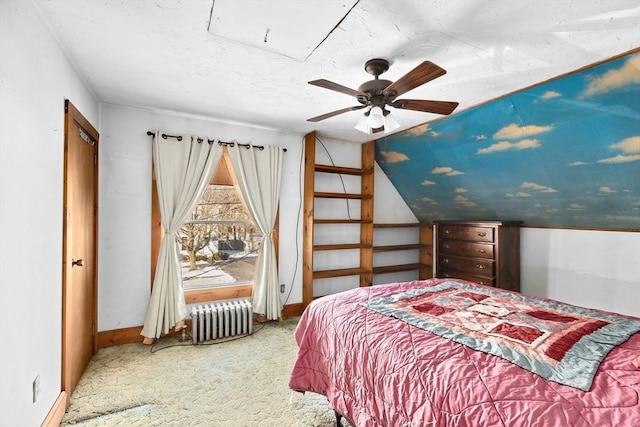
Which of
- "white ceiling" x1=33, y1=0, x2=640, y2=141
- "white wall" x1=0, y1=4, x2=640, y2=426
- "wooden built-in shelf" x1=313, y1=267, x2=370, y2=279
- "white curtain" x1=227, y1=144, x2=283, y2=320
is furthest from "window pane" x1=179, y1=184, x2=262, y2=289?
"white ceiling" x1=33, y1=0, x2=640, y2=141

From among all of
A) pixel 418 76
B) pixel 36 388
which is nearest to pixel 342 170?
pixel 418 76

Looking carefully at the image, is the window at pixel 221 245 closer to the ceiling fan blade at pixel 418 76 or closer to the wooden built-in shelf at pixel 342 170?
the wooden built-in shelf at pixel 342 170

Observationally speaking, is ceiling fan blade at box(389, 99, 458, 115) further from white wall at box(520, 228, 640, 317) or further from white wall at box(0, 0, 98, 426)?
white wall at box(520, 228, 640, 317)

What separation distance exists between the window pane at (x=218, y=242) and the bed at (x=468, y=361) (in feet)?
5.95

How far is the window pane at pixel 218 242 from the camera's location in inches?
134

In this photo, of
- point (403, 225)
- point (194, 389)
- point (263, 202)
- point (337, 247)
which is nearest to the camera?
point (194, 389)

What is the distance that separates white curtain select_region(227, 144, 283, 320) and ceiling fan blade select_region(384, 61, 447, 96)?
198cm

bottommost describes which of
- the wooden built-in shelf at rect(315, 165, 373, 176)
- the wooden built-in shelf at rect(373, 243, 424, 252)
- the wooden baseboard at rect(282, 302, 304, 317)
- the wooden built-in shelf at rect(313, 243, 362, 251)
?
the wooden baseboard at rect(282, 302, 304, 317)

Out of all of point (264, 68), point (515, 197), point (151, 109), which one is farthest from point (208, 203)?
point (515, 197)

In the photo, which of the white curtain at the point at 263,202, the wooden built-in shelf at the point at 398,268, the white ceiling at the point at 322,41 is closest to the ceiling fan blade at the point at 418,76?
the white ceiling at the point at 322,41

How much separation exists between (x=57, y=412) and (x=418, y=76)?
293 cm

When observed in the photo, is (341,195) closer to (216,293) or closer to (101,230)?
(216,293)

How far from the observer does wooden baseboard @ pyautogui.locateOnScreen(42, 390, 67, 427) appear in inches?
68.2

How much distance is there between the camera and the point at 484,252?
3.63 m
